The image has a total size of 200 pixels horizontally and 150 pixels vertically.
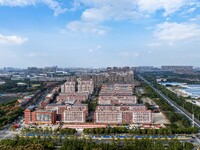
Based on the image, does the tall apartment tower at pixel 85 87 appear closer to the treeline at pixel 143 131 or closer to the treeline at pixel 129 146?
the treeline at pixel 143 131

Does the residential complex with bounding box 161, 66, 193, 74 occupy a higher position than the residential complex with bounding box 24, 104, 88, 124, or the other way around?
the residential complex with bounding box 161, 66, 193, 74

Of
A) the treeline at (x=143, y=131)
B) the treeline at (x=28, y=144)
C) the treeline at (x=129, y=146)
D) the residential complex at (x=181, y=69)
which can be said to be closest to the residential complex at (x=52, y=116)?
the treeline at (x=143, y=131)

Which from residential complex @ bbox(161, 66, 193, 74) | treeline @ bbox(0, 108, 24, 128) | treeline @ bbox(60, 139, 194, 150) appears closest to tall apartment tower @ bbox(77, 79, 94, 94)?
treeline @ bbox(0, 108, 24, 128)

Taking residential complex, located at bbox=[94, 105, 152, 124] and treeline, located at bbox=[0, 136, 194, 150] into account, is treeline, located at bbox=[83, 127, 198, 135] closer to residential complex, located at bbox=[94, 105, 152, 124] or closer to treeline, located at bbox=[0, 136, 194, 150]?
treeline, located at bbox=[0, 136, 194, 150]

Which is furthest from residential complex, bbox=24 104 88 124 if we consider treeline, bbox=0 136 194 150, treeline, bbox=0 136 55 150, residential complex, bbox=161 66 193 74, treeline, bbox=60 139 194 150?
residential complex, bbox=161 66 193 74

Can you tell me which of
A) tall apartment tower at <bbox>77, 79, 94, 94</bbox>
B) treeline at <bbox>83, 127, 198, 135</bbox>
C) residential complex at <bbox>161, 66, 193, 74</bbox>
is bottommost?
treeline at <bbox>83, 127, 198, 135</bbox>

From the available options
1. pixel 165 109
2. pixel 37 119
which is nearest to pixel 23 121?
pixel 37 119

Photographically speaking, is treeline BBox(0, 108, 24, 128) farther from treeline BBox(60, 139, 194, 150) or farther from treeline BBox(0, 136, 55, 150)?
treeline BBox(60, 139, 194, 150)

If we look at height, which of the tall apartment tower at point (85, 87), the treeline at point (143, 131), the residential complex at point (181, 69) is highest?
the residential complex at point (181, 69)

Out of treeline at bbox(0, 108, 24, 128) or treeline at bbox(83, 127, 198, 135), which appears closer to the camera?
treeline at bbox(83, 127, 198, 135)

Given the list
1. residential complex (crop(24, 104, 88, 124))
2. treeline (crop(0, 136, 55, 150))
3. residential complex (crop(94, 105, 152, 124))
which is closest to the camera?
treeline (crop(0, 136, 55, 150))

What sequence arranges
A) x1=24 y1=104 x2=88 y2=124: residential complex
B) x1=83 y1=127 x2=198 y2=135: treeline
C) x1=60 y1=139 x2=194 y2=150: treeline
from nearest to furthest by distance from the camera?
x1=60 y1=139 x2=194 y2=150: treeline
x1=83 y1=127 x2=198 y2=135: treeline
x1=24 y1=104 x2=88 y2=124: residential complex
